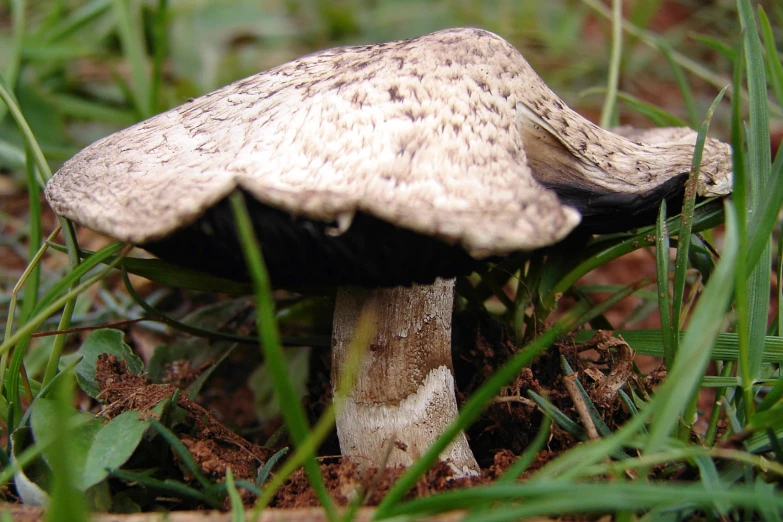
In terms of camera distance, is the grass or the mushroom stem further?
the mushroom stem

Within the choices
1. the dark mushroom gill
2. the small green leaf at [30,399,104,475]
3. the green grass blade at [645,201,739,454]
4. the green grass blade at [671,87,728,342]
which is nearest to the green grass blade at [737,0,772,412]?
the green grass blade at [671,87,728,342]

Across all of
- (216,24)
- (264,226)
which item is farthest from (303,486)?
(216,24)

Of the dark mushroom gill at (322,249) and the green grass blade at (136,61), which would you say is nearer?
the dark mushroom gill at (322,249)

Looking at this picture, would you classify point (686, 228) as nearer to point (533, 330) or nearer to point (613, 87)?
point (533, 330)

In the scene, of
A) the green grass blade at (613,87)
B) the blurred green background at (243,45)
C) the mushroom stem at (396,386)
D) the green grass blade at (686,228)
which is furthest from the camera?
the blurred green background at (243,45)

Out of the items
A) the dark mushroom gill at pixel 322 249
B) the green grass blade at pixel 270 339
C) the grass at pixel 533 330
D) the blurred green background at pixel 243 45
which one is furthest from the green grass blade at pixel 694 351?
the blurred green background at pixel 243 45

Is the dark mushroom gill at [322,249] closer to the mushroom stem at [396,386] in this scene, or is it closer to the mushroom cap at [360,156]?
the mushroom cap at [360,156]

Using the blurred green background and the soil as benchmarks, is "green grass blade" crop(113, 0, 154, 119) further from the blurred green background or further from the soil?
the soil

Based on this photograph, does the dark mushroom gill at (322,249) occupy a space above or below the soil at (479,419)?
above
